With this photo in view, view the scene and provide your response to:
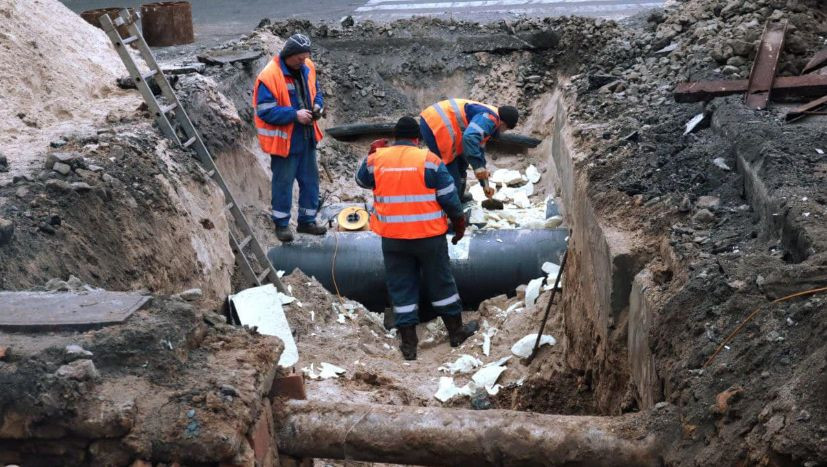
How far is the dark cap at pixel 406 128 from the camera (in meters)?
6.54

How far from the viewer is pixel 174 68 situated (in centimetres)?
925

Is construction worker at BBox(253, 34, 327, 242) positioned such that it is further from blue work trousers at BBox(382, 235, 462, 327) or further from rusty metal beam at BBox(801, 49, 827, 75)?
rusty metal beam at BBox(801, 49, 827, 75)

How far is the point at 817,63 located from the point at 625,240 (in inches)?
117

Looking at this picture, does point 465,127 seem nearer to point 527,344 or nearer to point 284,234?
point 284,234

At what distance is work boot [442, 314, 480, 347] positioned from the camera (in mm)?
7109

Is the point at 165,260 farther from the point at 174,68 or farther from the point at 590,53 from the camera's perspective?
the point at 590,53

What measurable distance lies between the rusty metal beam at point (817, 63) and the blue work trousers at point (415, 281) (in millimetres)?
3147

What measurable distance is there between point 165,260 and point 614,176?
3177mm

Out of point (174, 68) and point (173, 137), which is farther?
point (174, 68)

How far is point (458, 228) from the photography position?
23.1 feet

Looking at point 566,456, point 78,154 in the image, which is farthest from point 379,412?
point 78,154

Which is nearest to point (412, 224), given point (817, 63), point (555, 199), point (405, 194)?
point (405, 194)

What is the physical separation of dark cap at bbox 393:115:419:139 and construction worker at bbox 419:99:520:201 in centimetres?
135

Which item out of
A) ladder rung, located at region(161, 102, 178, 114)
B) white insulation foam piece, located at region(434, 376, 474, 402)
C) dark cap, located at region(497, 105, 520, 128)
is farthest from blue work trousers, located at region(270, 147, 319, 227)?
white insulation foam piece, located at region(434, 376, 474, 402)
